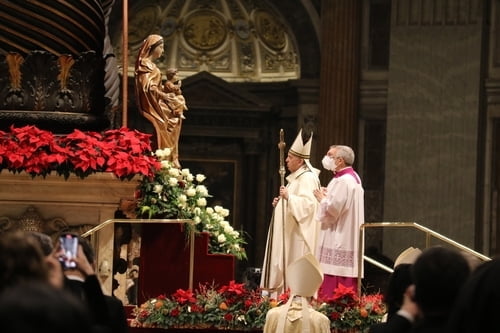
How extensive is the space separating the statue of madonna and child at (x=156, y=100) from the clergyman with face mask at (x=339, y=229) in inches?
56.3

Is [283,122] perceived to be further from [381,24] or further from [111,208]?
[111,208]

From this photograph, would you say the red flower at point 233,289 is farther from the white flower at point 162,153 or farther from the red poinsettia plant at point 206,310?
the white flower at point 162,153

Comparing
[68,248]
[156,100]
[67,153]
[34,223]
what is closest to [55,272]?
[68,248]

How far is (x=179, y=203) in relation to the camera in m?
11.1

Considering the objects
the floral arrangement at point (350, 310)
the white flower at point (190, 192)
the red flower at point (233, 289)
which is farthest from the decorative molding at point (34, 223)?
the floral arrangement at point (350, 310)

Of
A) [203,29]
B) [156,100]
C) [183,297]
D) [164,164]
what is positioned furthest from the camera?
[203,29]

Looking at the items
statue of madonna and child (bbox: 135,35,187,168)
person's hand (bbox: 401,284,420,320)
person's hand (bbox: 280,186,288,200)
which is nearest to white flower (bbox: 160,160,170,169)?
statue of madonna and child (bbox: 135,35,187,168)

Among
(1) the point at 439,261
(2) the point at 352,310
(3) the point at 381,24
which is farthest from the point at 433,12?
(1) the point at 439,261

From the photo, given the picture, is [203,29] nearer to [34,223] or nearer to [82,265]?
[34,223]

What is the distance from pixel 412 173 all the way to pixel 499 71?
1.96 m

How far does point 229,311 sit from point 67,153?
2.05 meters

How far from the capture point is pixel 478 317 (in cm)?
384

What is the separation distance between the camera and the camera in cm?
505

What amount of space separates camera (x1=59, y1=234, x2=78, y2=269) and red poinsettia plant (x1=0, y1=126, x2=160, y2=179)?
14.5 ft
